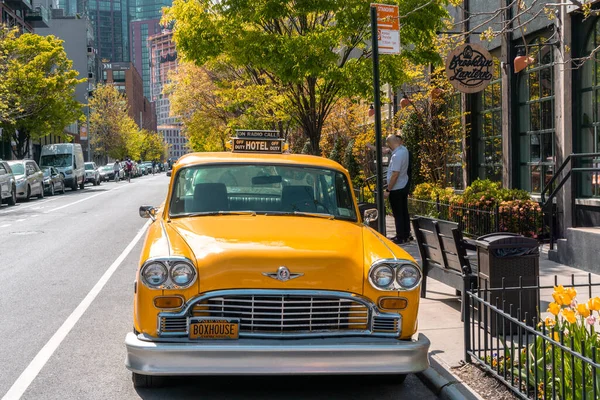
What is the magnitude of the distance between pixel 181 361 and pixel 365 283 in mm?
1324

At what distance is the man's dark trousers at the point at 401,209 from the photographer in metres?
14.1

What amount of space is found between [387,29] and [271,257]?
4917 mm

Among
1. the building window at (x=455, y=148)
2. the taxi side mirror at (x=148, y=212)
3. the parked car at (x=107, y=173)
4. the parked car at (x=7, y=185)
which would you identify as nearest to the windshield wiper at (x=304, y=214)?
the taxi side mirror at (x=148, y=212)

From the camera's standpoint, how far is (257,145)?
7914mm

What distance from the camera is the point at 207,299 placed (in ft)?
17.1

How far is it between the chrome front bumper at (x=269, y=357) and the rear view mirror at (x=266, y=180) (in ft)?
7.20

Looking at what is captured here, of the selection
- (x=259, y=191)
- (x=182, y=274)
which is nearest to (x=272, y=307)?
(x=182, y=274)

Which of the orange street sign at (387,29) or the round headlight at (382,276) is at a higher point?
the orange street sign at (387,29)

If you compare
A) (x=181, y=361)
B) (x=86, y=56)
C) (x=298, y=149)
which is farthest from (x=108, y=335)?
(x=86, y=56)

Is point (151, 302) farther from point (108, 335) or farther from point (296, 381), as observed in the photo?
point (108, 335)

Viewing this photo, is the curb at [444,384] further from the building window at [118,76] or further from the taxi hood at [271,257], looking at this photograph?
the building window at [118,76]

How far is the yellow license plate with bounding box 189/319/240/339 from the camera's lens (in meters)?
5.12

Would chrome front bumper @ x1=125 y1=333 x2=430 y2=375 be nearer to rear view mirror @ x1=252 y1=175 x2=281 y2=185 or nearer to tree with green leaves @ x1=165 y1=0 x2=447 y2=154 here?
rear view mirror @ x1=252 y1=175 x2=281 y2=185

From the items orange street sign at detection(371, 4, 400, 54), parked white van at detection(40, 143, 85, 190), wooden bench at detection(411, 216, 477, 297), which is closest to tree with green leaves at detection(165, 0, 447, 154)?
orange street sign at detection(371, 4, 400, 54)
